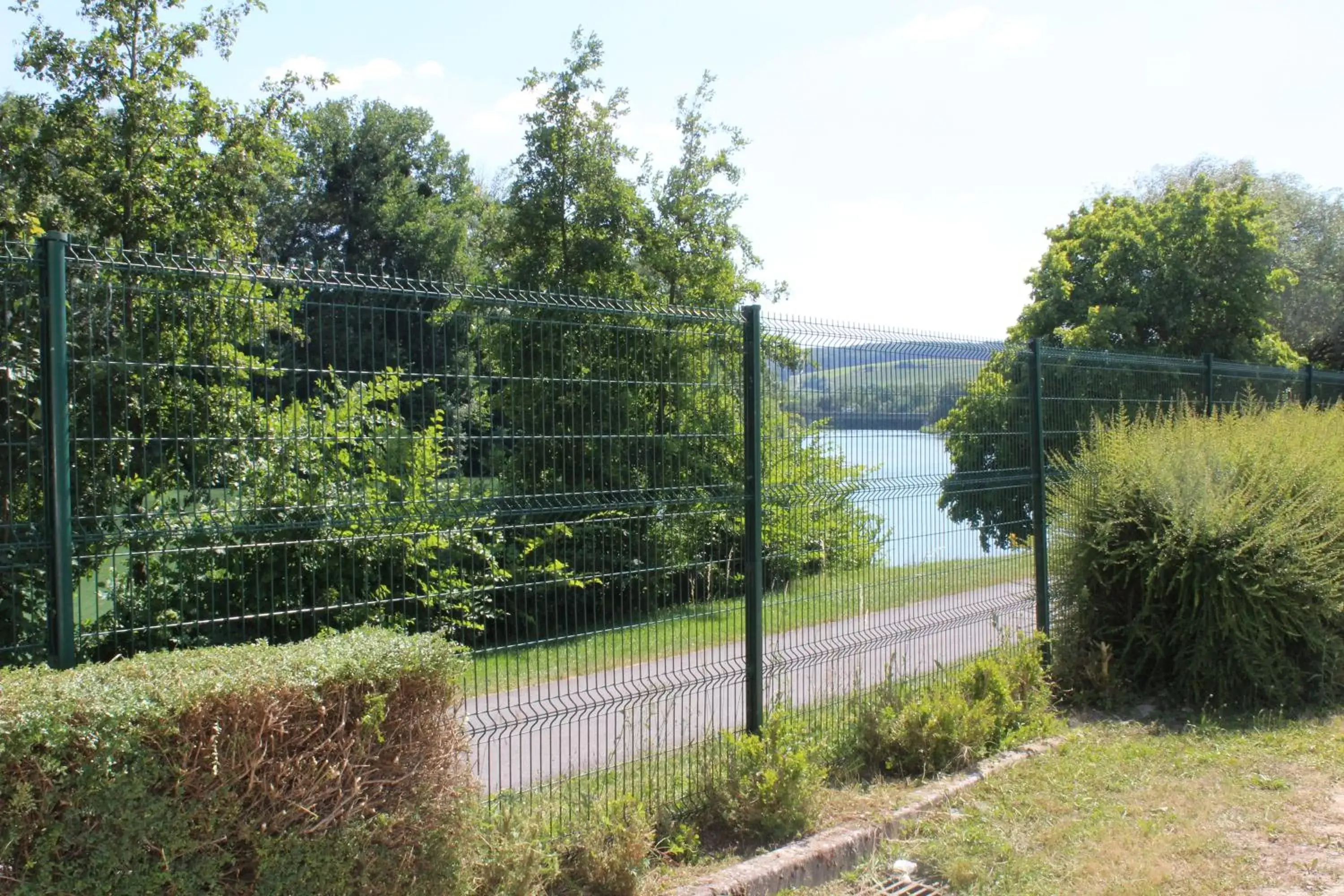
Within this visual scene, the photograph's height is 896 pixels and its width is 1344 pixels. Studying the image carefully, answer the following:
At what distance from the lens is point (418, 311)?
13.3ft

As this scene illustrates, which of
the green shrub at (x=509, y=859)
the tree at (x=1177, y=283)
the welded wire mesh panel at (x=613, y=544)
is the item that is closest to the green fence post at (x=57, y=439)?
the welded wire mesh panel at (x=613, y=544)

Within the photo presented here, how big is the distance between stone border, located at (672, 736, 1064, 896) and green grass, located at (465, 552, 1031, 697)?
3.33ft

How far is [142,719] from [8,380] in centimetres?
117

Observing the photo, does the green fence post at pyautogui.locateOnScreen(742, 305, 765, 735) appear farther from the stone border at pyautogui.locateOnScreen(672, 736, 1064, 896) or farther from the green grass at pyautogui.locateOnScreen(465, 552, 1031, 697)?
the stone border at pyautogui.locateOnScreen(672, 736, 1064, 896)

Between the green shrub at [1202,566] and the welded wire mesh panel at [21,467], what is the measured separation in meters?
6.68

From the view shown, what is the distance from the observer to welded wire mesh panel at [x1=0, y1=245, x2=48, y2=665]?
3.25 metres

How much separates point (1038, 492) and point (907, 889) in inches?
152

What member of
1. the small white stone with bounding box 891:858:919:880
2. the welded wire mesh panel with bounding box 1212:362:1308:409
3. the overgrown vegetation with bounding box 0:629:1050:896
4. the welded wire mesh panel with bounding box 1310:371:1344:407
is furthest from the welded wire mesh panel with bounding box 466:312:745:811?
the welded wire mesh panel with bounding box 1310:371:1344:407

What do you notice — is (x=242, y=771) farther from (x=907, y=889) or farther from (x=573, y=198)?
(x=573, y=198)

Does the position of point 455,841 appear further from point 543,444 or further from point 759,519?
point 759,519

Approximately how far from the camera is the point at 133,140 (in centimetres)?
1170

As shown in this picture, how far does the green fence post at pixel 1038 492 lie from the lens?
759 centimetres

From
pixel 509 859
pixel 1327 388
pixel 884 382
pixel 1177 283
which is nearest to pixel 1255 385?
pixel 1327 388

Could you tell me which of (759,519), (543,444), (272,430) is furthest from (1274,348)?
(272,430)
